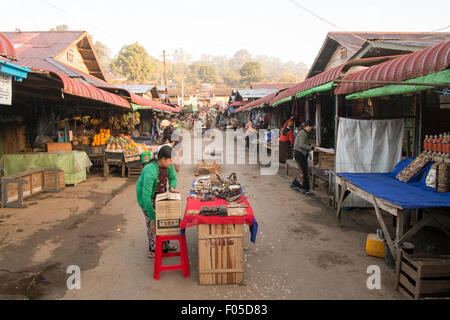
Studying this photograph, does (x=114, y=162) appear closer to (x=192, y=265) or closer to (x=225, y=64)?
(x=192, y=265)

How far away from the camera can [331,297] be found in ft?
11.7

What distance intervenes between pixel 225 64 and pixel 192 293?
658ft

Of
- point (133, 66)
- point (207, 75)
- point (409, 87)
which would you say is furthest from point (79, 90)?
point (207, 75)

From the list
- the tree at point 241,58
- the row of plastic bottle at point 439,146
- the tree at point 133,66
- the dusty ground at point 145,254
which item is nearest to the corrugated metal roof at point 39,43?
the dusty ground at point 145,254

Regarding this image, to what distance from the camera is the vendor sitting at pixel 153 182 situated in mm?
4180

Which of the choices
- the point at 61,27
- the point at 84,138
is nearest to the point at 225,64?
the point at 61,27

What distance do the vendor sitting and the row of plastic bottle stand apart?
14.5ft

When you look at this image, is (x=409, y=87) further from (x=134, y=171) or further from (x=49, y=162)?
(x=49, y=162)

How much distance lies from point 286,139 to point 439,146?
26.5ft

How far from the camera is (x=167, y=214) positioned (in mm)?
3986

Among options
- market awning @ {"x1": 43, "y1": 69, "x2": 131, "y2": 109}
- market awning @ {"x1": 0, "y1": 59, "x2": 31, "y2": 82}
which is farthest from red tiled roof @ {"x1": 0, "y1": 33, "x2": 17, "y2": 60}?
market awning @ {"x1": 43, "y1": 69, "x2": 131, "y2": 109}

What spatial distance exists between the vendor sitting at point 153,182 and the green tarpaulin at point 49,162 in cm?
594

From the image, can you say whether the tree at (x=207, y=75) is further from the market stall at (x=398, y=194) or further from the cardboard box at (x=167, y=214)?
the cardboard box at (x=167, y=214)
